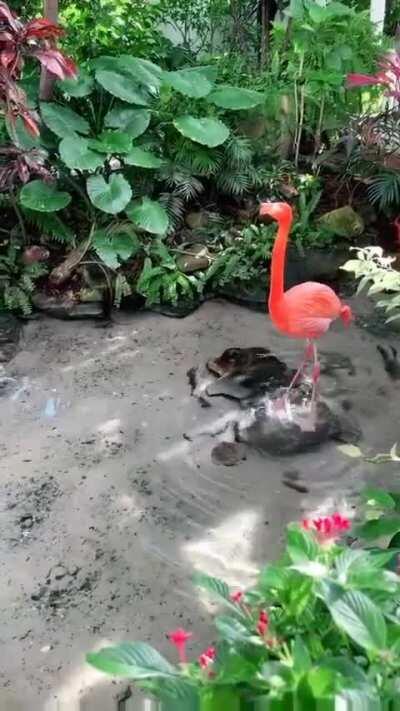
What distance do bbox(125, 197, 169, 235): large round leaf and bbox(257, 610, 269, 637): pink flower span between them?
3.06 m

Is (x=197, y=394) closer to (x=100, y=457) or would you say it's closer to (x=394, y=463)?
(x=100, y=457)

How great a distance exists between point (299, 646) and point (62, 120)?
3.52 meters

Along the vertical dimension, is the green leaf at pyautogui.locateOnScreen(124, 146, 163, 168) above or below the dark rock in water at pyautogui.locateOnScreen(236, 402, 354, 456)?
above

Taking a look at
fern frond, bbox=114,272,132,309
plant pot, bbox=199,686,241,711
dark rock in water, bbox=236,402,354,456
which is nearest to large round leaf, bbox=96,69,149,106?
Answer: fern frond, bbox=114,272,132,309

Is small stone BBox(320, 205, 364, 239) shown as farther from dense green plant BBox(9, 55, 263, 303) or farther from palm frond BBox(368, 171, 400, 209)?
dense green plant BBox(9, 55, 263, 303)

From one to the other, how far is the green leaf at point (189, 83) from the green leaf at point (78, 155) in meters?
0.59

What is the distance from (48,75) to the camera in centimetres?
404

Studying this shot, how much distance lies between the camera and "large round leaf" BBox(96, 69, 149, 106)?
4.07 metres

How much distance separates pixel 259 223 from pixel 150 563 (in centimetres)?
248

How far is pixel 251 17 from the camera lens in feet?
18.3

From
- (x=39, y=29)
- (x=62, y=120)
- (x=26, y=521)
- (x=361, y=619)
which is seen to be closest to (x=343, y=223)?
(x=62, y=120)

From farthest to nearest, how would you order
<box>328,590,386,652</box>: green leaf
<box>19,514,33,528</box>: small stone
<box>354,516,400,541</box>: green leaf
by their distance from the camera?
<box>19,514,33,528</box>: small stone
<box>354,516,400,541</box>: green leaf
<box>328,590,386,652</box>: green leaf

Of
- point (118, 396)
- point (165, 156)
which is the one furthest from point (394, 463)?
point (165, 156)

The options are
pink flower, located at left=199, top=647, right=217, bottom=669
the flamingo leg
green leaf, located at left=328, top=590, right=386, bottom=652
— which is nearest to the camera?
green leaf, located at left=328, top=590, right=386, bottom=652
